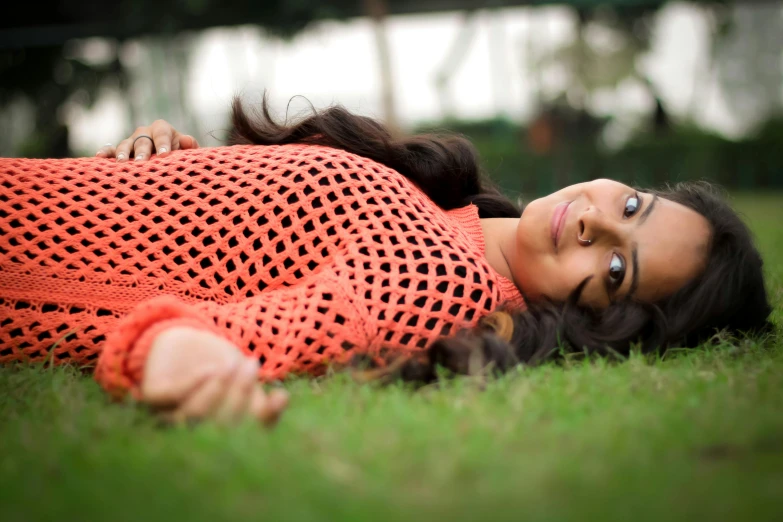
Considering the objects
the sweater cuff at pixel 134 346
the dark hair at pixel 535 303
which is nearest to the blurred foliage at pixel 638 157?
the dark hair at pixel 535 303

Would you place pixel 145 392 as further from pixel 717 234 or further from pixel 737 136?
pixel 737 136

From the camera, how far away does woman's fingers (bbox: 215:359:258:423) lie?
160cm

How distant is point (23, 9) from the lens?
1591 cm

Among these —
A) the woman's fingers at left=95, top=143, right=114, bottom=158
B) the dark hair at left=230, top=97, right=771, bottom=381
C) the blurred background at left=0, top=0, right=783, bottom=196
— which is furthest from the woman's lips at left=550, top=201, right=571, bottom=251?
the blurred background at left=0, top=0, right=783, bottom=196

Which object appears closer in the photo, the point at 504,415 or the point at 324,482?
the point at 324,482

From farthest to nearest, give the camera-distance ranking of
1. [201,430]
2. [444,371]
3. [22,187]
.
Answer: [22,187]
[444,371]
[201,430]

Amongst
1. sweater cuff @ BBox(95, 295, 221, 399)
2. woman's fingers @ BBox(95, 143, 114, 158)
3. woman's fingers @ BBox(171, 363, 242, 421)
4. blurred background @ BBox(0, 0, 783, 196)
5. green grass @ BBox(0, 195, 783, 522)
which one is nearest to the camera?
green grass @ BBox(0, 195, 783, 522)

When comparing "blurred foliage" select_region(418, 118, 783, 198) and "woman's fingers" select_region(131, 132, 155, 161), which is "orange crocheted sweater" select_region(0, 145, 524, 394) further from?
"blurred foliage" select_region(418, 118, 783, 198)

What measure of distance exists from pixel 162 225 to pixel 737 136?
1696 cm

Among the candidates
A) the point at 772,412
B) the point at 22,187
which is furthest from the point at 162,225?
the point at 772,412

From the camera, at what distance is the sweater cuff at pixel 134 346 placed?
1724mm

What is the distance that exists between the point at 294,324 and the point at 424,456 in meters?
0.77

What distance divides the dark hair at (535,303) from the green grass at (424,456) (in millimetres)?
295

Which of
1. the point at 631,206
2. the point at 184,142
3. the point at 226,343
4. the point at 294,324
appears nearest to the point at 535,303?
the point at 631,206
